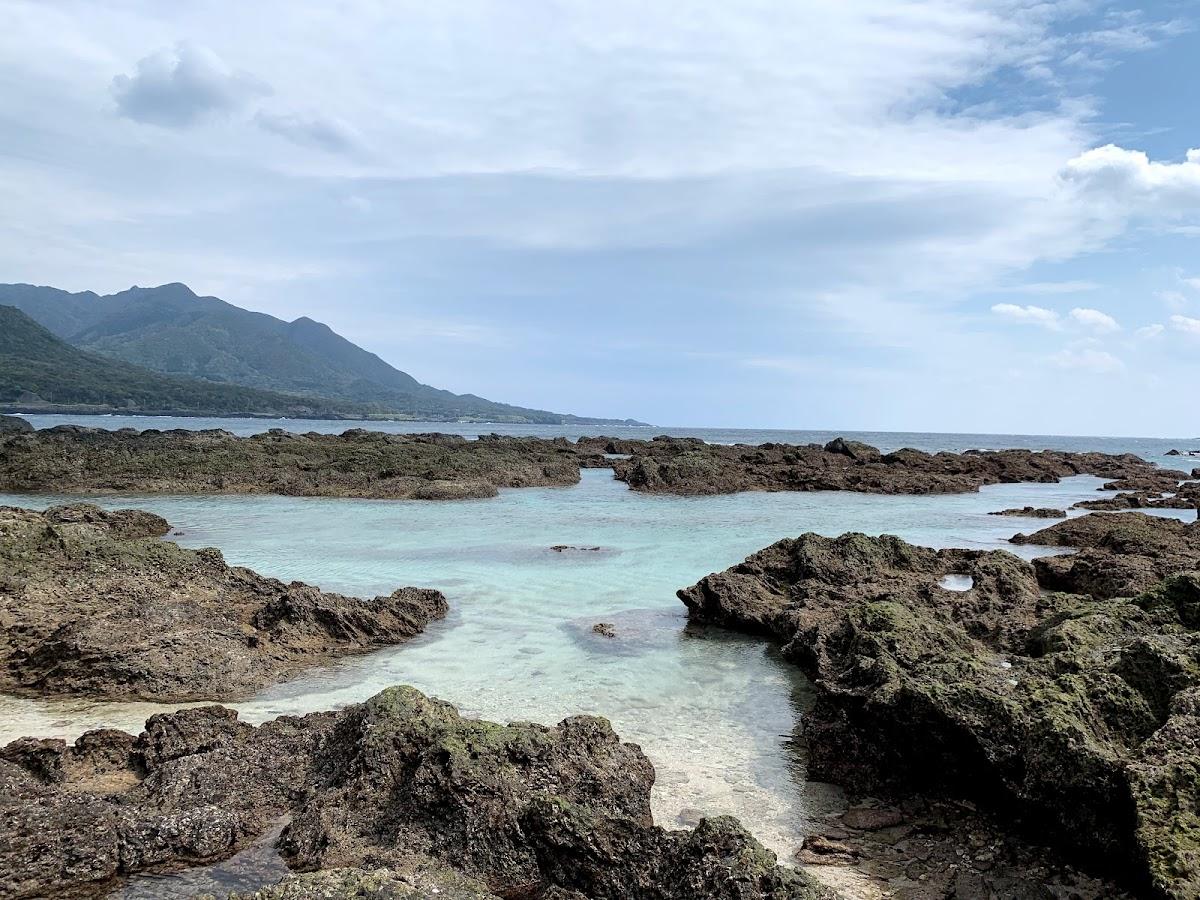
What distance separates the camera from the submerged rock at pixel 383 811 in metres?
3.57

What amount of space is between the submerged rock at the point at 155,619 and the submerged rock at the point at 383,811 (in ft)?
6.77

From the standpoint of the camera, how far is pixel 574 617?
409 inches

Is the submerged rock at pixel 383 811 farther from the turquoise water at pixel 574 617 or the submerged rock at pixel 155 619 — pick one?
the submerged rock at pixel 155 619

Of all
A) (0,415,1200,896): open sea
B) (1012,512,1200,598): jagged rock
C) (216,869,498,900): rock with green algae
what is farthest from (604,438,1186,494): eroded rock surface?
(216,869,498,900): rock with green algae

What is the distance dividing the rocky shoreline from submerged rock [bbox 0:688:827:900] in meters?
19.3

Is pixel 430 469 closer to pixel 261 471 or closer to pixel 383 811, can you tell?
pixel 261 471

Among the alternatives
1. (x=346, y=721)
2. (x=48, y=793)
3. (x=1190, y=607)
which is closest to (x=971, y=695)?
(x=1190, y=607)

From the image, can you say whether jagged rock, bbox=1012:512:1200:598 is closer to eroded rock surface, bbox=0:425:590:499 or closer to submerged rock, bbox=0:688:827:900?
submerged rock, bbox=0:688:827:900

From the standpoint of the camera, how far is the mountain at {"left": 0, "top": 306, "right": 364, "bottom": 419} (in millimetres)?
107438

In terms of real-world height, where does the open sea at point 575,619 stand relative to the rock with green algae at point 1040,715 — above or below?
below

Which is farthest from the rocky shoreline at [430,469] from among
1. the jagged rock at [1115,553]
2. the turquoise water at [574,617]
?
the jagged rock at [1115,553]

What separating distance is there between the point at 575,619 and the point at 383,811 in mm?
5997

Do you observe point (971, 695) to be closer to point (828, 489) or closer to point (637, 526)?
point (637, 526)

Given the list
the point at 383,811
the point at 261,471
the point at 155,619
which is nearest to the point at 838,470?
the point at 261,471
